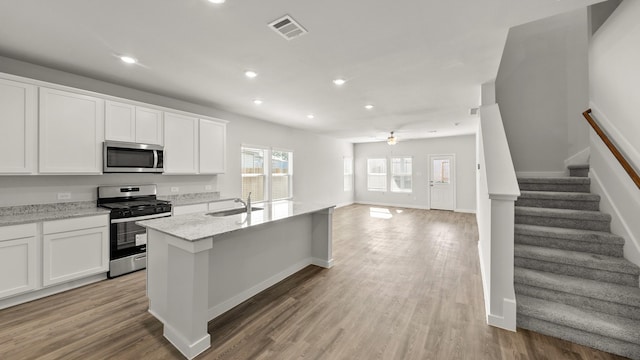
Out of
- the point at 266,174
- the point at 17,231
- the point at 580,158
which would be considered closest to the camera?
the point at 17,231

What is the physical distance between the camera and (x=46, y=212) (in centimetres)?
305

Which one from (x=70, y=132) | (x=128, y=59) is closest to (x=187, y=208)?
(x=70, y=132)

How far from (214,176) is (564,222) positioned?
217 inches

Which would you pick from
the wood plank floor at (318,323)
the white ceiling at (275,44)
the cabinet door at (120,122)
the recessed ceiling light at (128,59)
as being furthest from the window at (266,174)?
the wood plank floor at (318,323)

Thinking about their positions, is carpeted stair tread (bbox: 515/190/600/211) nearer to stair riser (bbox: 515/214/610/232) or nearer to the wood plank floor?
stair riser (bbox: 515/214/610/232)

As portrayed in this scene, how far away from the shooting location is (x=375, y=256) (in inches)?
162

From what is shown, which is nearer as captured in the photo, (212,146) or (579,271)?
(579,271)

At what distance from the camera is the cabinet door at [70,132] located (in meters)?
2.88

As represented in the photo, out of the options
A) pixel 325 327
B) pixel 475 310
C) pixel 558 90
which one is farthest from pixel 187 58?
pixel 558 90

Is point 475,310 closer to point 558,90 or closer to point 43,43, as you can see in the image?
point 558,90

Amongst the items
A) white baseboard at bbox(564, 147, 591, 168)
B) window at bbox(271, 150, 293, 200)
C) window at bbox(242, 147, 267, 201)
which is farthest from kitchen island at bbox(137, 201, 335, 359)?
white baseboard at bbox(564, 147, 591, 168)

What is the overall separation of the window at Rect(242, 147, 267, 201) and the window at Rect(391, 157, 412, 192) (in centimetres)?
563

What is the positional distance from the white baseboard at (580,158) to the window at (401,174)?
5.38 metres

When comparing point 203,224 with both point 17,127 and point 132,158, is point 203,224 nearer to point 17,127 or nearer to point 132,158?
point 132,158
